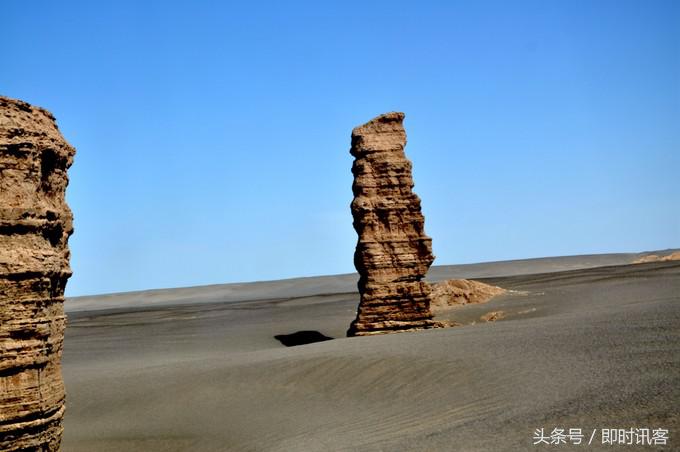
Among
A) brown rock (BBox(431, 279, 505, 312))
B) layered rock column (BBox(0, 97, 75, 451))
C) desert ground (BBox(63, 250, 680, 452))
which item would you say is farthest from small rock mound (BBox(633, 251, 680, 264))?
layered rock column (BBox(0, 97, 75, 451))

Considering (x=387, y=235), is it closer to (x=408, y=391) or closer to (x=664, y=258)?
(x=408, y=391)

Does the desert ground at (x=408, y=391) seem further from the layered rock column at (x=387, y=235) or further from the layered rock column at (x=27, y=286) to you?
the layered rock column at (x=27, y=286)

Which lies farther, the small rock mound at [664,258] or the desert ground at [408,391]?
the small rock mound at [664,258]

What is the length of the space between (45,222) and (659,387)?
853cm

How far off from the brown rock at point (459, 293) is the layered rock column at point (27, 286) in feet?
70.3

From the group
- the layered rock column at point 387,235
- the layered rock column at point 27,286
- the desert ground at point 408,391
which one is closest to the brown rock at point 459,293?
the layered rock column at point 387,235

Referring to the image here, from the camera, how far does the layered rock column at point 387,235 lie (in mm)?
22016

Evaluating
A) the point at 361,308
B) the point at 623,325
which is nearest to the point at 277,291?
the point at 361,308

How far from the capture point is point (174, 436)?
1345cm

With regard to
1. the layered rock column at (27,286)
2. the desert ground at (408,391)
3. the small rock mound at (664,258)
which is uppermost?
the small rock mound at (664,258)

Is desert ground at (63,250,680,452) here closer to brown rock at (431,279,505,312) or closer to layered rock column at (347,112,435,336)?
layered rock column at (347,112,435,336)

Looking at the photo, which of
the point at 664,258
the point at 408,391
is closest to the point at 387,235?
the point at 408,391

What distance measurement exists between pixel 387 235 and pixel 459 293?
1013cm

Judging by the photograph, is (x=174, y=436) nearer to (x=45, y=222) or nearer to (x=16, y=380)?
(x=16, y=380)
